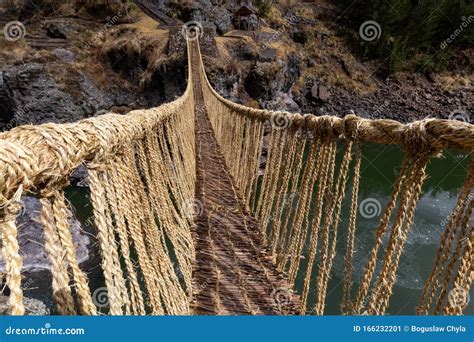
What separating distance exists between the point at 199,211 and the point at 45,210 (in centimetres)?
220

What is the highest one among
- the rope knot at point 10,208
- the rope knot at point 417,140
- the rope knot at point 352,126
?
the rope knot at point 417,140

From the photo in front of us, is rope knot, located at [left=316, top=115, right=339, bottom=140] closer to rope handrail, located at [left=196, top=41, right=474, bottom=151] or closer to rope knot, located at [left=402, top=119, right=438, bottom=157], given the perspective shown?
rope handrail, located at [left=196, top=41, right=474, bottom=151]

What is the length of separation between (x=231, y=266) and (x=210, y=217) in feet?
2.07

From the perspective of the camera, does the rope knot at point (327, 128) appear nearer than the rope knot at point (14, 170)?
No

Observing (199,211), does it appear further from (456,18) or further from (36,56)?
(456,18)

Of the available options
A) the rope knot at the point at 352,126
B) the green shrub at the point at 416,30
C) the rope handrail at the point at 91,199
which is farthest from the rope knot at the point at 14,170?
the green shrub at the point at 416,30

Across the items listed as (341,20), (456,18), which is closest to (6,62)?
(341,20)

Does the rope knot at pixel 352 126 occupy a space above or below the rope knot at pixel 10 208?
above

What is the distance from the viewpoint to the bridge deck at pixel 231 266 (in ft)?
6.22

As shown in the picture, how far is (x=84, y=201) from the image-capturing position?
8.80m

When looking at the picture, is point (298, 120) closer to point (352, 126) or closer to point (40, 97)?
point (352, 126)

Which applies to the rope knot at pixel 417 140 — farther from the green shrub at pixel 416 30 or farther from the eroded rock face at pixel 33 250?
the green shrub at pixel 416 30

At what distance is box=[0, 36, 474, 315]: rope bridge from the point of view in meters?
0.70

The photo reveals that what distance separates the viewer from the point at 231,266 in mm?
2191
